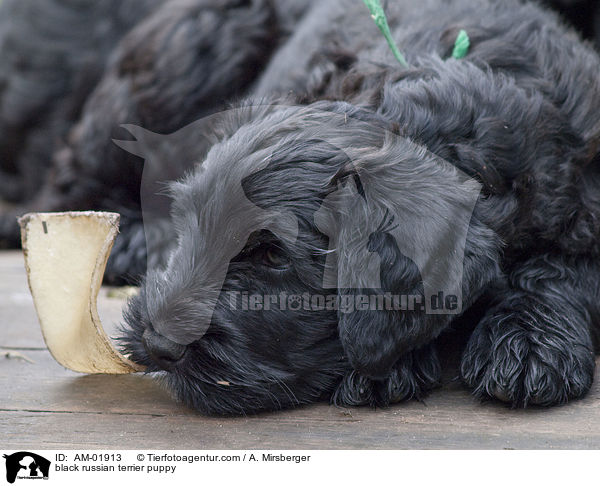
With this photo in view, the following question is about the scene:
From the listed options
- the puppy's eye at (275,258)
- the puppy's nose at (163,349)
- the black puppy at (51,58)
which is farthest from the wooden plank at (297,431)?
the black puppy at (51,58)

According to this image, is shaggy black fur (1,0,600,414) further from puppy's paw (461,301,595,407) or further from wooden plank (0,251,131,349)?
wooden plank (0,251,131,349)

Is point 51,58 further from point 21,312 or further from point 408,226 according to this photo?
point 408,226

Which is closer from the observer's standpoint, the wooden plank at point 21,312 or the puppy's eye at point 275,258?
the puppy's eye at point 275,258

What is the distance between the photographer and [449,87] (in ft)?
8.13

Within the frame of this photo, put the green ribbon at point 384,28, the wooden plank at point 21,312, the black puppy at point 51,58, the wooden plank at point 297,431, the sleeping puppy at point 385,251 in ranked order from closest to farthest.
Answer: the wooden plank at point 297,431 → the sleeping puppy at point 385,251 → the green ribbon at point 384,28 → the wooden plank at point 21,312 → the black puppy at point 51,58

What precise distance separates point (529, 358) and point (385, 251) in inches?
21.9

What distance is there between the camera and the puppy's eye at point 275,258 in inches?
85.8

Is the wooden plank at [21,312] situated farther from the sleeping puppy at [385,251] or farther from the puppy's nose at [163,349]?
the sleeping puppy at [385,251]

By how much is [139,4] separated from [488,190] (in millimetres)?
3432

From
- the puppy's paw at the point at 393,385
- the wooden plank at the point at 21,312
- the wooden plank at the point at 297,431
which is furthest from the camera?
the wooden plank at the point at 21,312

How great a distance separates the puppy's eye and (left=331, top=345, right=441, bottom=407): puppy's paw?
15.6 inches

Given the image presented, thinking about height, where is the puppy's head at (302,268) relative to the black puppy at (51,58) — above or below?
above

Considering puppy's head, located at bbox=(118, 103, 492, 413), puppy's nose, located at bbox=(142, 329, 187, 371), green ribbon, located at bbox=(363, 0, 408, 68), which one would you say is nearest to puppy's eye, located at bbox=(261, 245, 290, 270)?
puppy's head, located at bbox=(118, 103, 492, 413)

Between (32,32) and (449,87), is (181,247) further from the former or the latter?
(32,32)
